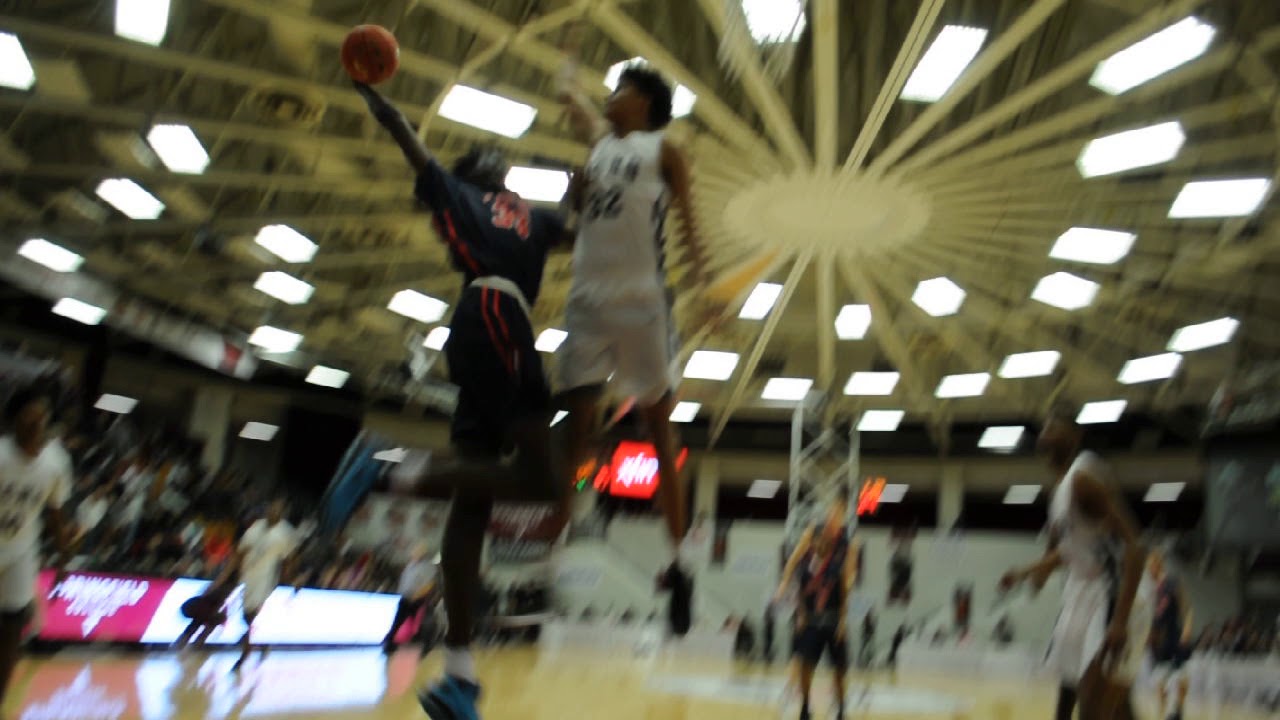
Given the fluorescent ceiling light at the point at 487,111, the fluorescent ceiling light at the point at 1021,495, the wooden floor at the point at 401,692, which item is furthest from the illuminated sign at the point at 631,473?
the fluorescent ceiling light at the point at 487,111

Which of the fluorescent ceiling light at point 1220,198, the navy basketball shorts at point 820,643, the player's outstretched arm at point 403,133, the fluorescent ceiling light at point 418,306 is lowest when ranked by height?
the navy basketball shorts at point 820,643

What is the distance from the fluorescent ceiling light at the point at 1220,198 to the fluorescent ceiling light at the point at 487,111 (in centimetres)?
1048

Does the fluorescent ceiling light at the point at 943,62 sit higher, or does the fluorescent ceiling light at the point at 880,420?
the fluorescent ceiling light at the point at 943,62

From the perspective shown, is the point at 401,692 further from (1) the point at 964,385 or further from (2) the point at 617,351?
(1) the point at 964,385

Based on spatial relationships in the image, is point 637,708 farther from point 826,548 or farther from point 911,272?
point 911,272

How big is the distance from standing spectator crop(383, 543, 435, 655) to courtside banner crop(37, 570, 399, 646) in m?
0.71

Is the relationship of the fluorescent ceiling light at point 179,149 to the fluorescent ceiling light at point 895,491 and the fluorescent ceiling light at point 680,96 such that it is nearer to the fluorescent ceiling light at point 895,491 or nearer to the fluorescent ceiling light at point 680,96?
the fluorescent ceiling light at point 680,96

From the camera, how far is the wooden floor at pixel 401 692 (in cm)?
643

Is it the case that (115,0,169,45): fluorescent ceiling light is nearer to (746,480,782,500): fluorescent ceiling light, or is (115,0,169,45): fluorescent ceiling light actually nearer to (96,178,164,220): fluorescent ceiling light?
(96,178,164,220): fluorescent ceiling light

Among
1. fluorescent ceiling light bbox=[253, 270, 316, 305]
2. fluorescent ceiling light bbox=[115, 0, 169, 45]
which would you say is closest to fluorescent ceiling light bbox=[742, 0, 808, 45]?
fluorescent ceiling light bbox=[115, 0, 169, 45]

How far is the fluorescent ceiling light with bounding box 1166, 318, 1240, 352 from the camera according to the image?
20.9 metres

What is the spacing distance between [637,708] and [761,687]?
5518mm

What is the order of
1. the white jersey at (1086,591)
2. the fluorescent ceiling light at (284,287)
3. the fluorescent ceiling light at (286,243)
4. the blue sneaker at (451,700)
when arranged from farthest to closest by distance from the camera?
the fluorescent ceiling light at (284,287)
the fluorescent ceiling light at (286,243)
the white jersey at (1086,591)
the blue sneaker at (451,700)

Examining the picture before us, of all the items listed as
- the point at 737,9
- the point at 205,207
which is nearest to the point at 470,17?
the point at 737,9
